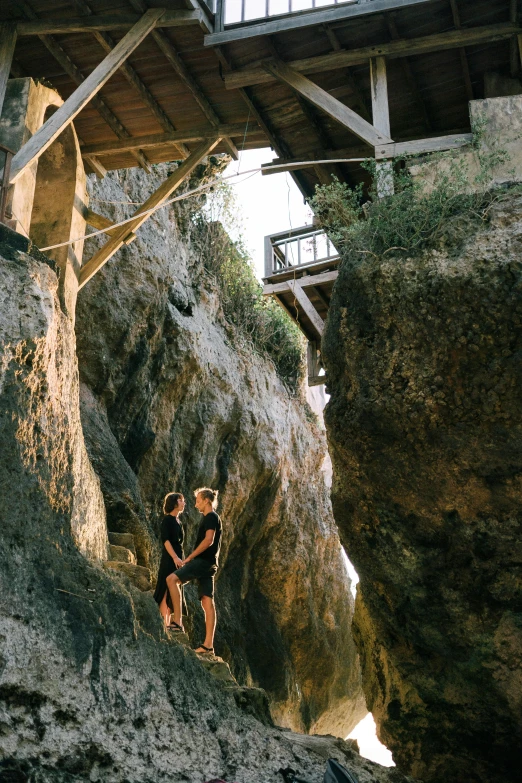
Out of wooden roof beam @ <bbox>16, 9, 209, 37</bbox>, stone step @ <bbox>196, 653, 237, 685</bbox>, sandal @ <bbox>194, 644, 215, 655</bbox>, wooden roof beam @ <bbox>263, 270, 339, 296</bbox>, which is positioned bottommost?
stone step @ <bbox>196, 653, 237, 685</bbox>

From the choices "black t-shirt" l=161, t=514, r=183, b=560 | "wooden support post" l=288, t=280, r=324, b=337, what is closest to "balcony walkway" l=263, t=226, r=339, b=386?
"wooden support post" l=288, t=280, r=324, b=337

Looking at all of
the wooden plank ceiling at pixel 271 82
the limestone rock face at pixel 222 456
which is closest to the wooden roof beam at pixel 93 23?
the wooden plank ceiling at pixel 271 82

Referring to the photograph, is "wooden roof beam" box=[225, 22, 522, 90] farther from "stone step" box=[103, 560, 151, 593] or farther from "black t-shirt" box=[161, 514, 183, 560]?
"stone step" box=[103, 560, 151, 593]

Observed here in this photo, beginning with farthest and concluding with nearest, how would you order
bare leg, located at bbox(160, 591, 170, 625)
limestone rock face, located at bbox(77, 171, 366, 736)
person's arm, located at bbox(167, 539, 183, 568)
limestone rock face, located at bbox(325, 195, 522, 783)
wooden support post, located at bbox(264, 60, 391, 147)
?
limestone rock face, located at bbox(77, 171, 366, 736)
wooden support post, located at bbox(264, 60, 391, 147)
bare leg, located at bbox(160, 591, 170, 625)
person's arm, located at bbox(167, 539, 183, 568)
limestone rock face, located at bbox(325, 195, 522, 783)

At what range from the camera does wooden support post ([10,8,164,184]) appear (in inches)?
323

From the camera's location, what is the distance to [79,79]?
31.9ft

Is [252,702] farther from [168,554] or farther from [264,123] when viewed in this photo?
[264,123]

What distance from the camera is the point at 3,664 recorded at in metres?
4.93

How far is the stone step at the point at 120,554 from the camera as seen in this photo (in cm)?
806

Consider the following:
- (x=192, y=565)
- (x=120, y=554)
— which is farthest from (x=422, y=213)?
(x=120, y=554)

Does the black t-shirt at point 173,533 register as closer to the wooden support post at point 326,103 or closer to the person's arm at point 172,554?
the person's arm at point 172,554

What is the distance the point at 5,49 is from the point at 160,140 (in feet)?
7.57

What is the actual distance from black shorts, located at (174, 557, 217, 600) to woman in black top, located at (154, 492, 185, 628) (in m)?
0.23

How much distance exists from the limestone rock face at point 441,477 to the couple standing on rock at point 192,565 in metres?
1.25
